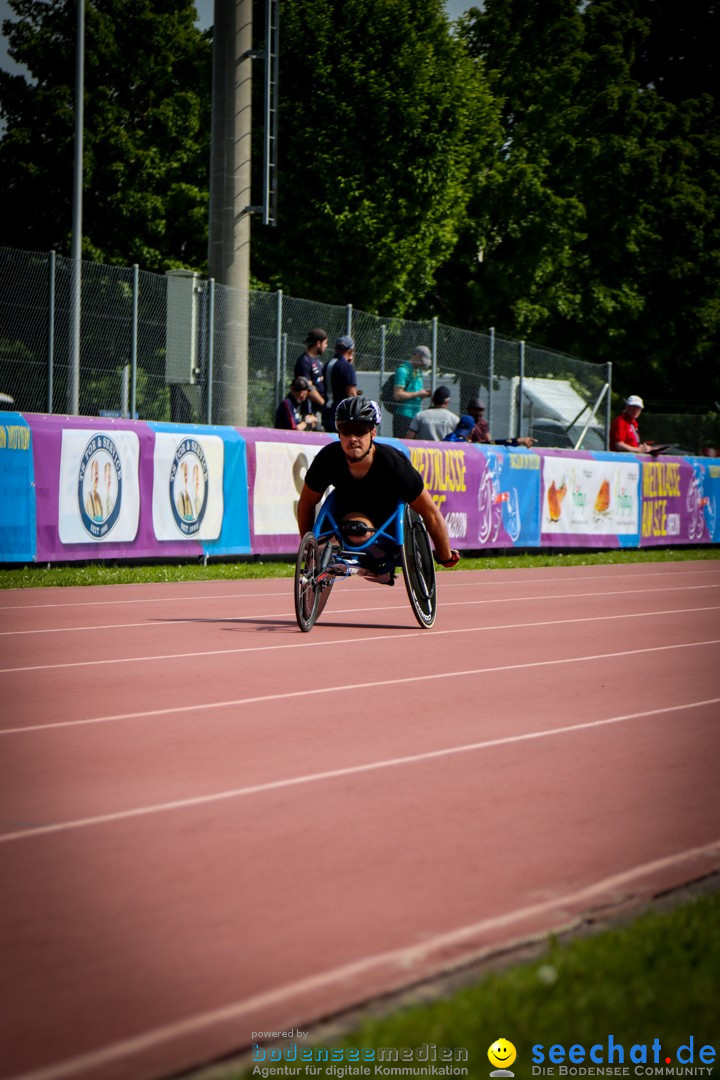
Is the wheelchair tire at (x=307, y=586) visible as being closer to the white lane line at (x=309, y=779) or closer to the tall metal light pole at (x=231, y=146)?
the white lane line at (x=309, y=779)

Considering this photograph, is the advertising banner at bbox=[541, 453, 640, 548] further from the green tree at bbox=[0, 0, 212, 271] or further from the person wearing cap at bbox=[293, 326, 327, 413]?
the green tree at bbox=[0, 0, 212, 271]

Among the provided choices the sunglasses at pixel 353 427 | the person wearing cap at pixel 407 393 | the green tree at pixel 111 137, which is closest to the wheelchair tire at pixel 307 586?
the sunglasses at pixel 353 427

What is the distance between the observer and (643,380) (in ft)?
170

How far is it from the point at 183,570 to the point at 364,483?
5.61 metres

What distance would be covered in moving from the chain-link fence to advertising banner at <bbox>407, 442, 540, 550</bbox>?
1218 mm

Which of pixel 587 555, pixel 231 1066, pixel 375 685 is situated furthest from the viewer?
pixel 587 555

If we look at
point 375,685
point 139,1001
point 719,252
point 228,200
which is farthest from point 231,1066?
point 719,252

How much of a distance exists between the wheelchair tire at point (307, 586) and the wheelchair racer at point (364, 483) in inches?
14.3

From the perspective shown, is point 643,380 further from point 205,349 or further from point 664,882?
point 664,882

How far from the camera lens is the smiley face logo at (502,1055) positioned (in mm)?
3023

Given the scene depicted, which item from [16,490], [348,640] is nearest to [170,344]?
[16,490]

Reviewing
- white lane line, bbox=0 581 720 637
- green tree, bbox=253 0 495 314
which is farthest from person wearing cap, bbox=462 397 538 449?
green tree, bbox=253 0 495 314

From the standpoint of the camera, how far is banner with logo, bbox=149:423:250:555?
16.0 meters

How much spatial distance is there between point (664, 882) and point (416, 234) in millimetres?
33901
